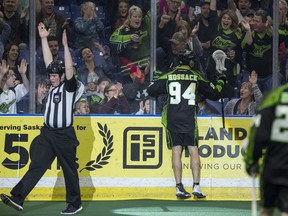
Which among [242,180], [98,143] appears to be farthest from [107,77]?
[242,180]

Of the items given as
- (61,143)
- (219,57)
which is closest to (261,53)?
(219,57)

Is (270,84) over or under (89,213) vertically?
over

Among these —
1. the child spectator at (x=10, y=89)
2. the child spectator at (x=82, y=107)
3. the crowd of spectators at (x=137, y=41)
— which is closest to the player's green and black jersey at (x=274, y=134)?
the crowd of spectators at (x=137, y=41)

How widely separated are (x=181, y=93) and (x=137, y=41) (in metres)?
1.60

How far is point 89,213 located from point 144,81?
2880 millimetres

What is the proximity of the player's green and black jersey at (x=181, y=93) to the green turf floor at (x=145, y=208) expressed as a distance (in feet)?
3.09

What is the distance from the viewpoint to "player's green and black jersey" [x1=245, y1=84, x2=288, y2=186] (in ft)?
21.4

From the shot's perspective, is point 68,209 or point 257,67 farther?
point 257,67

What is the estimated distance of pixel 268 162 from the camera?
661cm

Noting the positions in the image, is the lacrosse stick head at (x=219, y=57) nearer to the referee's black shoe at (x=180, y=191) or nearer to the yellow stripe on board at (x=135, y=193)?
the yellow stripe on board at (x=135, y=193)

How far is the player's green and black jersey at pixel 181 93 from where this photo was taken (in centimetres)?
1177

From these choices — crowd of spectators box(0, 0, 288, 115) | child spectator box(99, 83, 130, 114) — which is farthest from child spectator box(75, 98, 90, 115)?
child spectator box(99, 83, 130, 114)

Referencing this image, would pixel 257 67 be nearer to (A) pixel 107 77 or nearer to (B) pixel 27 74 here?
(A) pixel 107 77

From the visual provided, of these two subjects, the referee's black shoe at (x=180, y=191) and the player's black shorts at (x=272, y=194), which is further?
the referee's black shoe at (x=180, y=191)
